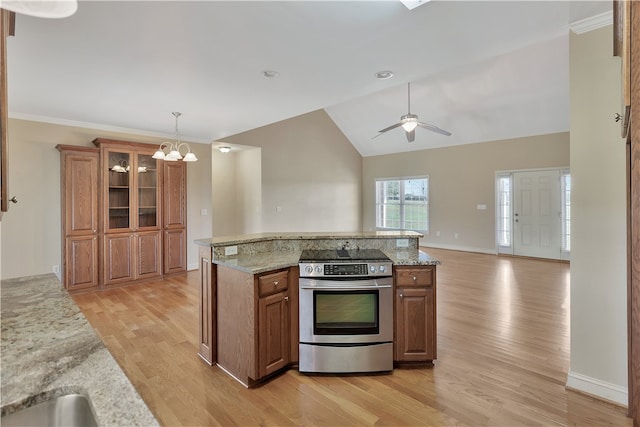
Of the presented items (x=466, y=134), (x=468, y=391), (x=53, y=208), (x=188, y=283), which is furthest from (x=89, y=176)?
(x=466, y=134)

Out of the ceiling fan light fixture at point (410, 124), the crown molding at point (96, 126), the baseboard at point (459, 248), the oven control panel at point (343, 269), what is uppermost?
the ceiling fan light fixture at point (410, 124)

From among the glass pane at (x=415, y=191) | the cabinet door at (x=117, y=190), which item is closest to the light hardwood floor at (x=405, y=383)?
the cabinet door at (x=117, y=190)

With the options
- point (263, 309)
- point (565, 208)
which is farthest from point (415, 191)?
point (263, 309)

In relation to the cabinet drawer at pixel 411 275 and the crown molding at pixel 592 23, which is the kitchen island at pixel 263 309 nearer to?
the cabinet drawer at pixel 411 275

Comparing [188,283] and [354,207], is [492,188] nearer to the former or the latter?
[354,207]

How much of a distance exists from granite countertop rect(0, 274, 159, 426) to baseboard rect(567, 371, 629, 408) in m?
2.66

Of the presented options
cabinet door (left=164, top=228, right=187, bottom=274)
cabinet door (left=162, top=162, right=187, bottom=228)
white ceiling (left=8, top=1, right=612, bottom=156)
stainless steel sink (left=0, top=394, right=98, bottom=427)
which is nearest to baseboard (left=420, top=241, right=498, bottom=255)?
white ceiling (left=8, top=1, right=612, bottom=156)

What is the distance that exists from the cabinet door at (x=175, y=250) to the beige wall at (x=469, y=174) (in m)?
6.14

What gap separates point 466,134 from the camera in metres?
7.46

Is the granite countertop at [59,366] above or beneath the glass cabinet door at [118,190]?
beneath

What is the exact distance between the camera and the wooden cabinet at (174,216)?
510 centimetres

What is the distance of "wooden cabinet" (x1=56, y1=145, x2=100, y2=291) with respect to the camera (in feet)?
13.9

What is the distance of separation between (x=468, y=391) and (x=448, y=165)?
6818 mm

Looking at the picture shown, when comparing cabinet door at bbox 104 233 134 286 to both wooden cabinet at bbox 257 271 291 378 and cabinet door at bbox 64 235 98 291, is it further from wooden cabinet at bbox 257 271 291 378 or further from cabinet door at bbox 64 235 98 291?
wooden cabinet at bbox 257 271 291 378
